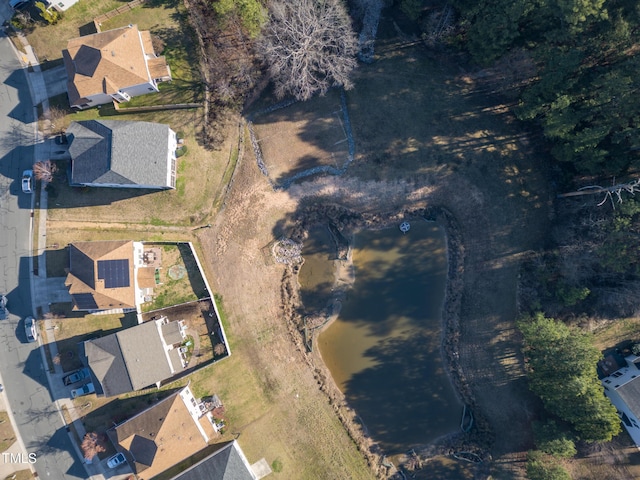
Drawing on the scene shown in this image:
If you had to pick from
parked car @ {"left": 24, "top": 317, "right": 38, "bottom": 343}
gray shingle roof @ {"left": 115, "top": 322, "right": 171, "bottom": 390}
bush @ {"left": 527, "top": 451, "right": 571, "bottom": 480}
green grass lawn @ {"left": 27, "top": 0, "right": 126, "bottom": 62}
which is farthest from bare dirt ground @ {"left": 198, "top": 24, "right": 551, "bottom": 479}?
green grass lawn @ {"left": 27, "top": 0, "right": 126, "bottom": 62}

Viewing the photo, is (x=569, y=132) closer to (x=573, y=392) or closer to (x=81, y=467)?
(x=573, y=392)

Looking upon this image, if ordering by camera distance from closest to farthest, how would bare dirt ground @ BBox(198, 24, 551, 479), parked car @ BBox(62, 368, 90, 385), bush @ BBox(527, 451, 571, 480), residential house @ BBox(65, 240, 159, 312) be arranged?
1. bush @ BBox(527, 451, 571, 480)
2. residential house @ BBox(65, 240, 159, 312)
3. parked car @ BBox(62, 368, 90, 385)
4. bare dirt ground @ BBox(198, 24, 551, 479)

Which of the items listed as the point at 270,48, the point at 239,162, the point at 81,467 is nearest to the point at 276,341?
the point at 239,162

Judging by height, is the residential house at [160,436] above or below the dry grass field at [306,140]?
below

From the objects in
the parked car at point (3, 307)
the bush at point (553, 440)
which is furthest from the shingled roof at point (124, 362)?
the bush at point (553, 440)

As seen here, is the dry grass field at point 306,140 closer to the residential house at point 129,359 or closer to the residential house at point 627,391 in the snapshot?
the residential house at point 129,359

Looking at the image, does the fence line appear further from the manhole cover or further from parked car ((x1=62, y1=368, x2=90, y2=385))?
parked car ((x1=62, y1=368, x2=90, y2=385))
